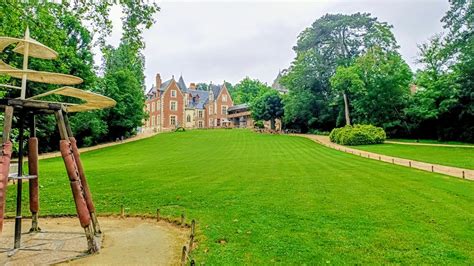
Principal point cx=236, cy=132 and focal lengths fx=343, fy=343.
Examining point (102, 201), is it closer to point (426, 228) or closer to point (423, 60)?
point (426, 228)

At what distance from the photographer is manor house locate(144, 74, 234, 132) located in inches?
2766

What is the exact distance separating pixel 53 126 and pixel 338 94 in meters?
32.8

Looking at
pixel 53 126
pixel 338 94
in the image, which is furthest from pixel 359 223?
pixel 338 94

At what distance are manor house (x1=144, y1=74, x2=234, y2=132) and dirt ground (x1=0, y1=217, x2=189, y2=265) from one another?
6110cm

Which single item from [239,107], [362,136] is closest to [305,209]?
[362,136]

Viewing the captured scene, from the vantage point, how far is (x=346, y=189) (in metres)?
11.1

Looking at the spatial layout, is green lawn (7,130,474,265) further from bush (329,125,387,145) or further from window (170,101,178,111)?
window (170,101,178,111)

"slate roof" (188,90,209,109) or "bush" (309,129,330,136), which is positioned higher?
"slate roof" (188,90,209,109)

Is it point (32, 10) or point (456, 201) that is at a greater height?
point (32, 10)

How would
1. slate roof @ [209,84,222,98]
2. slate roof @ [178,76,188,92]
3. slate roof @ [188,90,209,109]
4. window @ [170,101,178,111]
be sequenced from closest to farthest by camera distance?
window @ [170,101,178,111] → slate roof @ [178,76,188,92] → slate roof @ [188,90,209,109] → slate roof @ [209,84,222,98]

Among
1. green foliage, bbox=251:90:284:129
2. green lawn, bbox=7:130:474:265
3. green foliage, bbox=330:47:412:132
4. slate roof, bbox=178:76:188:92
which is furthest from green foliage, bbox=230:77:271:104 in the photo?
green lawn, bbox=7:130:474:265

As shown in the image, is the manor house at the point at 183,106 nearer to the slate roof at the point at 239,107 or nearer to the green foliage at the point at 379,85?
the slate roof at the point at 239,107

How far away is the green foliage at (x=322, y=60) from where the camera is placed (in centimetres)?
4484

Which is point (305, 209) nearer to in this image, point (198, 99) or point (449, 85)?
point (449, 85)
